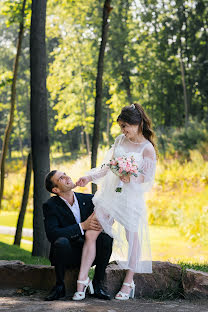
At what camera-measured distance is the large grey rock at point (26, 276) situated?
4.90 meters

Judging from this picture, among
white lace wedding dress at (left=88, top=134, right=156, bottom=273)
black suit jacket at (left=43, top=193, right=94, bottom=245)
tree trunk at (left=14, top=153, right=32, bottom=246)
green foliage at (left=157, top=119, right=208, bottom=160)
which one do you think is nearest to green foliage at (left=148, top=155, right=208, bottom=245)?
Answer: green foliage at (left=157, top=119, right=208, bottom=160)

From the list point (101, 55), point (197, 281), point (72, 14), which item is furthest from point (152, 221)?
point (72, 14)

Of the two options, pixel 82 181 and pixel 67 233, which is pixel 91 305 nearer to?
pixel 67 233

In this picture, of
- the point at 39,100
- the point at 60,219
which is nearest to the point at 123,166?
the point at 60,219

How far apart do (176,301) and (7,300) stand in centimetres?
168

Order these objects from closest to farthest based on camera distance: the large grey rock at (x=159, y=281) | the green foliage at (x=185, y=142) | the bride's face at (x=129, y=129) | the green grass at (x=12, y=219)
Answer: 1. the bride's face at (x=129, y=129)
2. the large grey rock at (x=159, y=281)
3. the green grass at (x=12, y=219)
4. the green foliage at (x=185, y=142)

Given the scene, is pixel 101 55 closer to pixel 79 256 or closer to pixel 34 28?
pixel 34 28

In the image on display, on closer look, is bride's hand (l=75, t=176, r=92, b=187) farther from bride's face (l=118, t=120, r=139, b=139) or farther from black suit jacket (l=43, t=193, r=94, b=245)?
bride's face (l=118, t=120, r=139, b=139)

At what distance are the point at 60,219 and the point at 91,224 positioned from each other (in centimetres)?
34

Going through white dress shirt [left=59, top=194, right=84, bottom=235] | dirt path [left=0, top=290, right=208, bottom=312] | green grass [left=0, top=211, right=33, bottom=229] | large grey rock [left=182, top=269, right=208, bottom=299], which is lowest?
green grass [left=0, top=211, right=33, bottom=229]

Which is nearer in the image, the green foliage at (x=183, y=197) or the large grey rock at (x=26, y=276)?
the large grey rock at (x=26, y=276)

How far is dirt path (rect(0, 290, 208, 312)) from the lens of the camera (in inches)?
157

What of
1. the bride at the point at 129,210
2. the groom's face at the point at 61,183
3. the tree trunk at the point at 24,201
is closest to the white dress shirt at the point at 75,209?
the groom's face at the point at 61,183

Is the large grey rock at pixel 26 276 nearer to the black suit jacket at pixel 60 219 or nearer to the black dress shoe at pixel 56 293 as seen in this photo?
the black dress shoe at pixel 56 293
